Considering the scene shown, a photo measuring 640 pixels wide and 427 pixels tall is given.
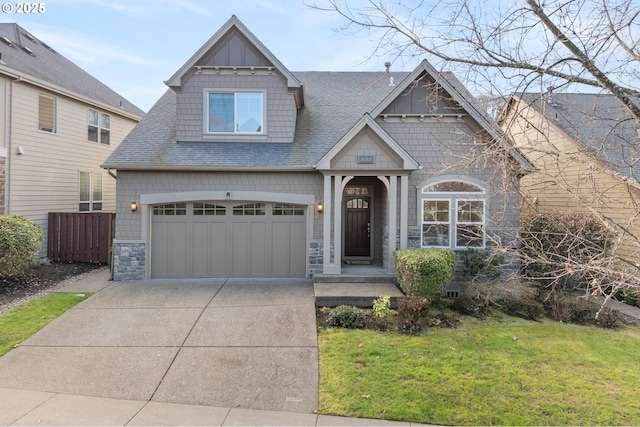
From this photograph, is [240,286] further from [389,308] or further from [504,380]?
[504,380]

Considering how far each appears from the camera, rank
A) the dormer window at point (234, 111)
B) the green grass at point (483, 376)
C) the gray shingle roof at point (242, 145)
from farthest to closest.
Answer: the dormer window at point (234, 111) → the gray shingle roof at point (242, 145) → the green grass at point (483, 376)

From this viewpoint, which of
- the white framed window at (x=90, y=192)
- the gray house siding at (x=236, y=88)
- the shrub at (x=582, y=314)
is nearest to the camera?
the shrub at (x=582, y=314)

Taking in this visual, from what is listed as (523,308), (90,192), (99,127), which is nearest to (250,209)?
(523,308)

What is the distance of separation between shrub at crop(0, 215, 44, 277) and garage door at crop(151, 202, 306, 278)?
118 inches

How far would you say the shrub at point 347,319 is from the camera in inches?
267

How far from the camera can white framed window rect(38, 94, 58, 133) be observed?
39.7 ft

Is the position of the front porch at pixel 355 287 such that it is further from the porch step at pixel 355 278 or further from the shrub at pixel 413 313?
the shrub at pixel 413 313

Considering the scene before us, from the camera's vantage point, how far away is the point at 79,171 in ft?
45.4

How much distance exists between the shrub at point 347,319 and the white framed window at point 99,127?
13143 mm

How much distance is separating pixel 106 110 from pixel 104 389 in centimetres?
1399

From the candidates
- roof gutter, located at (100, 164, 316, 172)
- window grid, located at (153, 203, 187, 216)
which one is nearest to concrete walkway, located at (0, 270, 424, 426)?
window grid, located at (153, 203, 187, 216)

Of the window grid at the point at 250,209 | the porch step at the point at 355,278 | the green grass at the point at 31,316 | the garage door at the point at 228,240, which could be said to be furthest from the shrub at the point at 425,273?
the green grass at the point at 31,316

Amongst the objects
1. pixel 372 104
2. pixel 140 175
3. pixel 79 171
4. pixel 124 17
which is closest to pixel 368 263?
pixel 372 104

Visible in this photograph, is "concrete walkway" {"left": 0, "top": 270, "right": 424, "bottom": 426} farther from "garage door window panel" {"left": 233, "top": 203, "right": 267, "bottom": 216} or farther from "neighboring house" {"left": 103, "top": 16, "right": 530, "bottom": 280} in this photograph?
"garage door window panel" {"left": 233, "top": 203, "right": 267, "bottom": 216}
